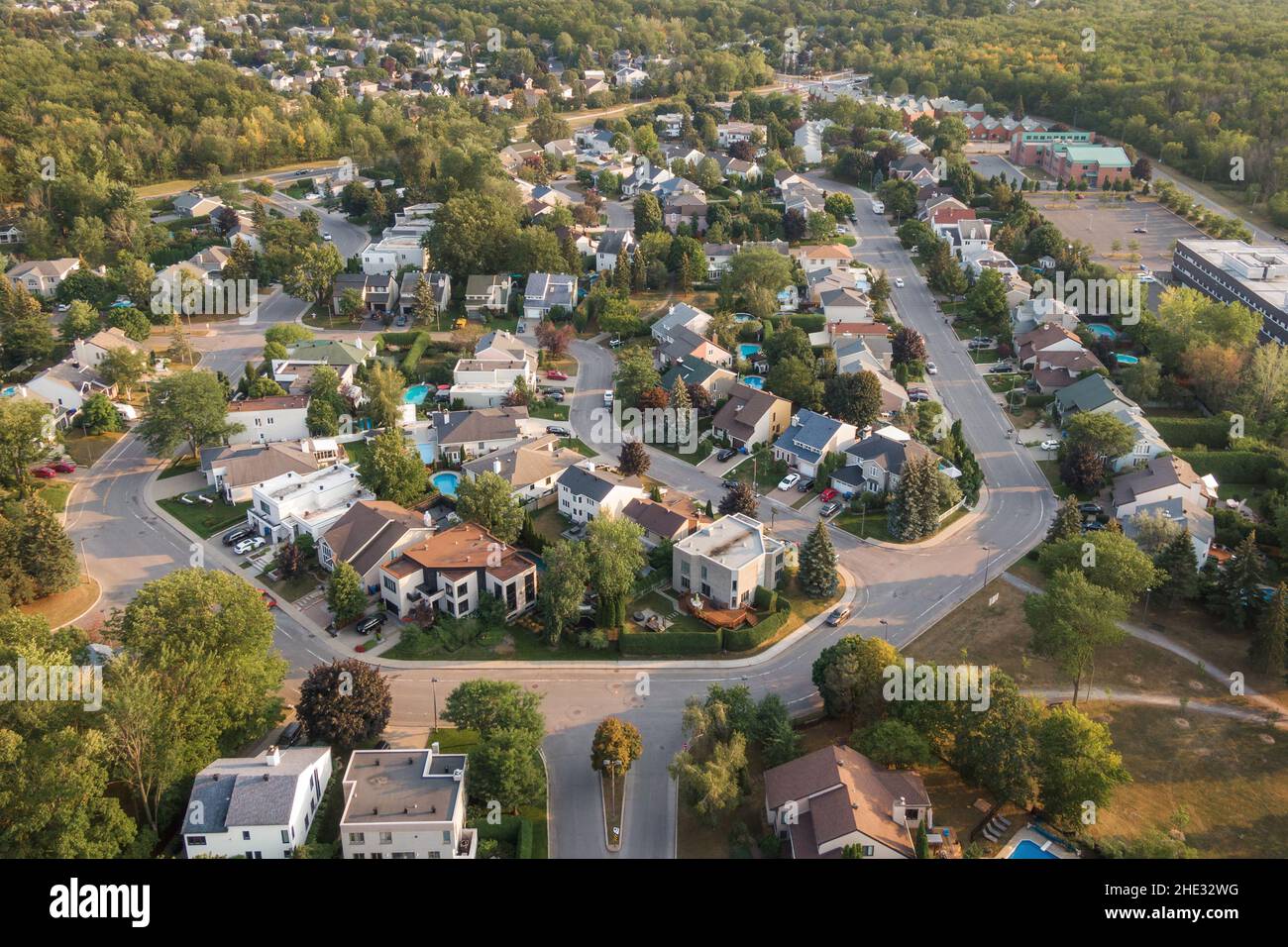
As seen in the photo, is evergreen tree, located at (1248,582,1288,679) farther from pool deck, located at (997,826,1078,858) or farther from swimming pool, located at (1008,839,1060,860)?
swimming pool, located at (1008,839,1060,860)

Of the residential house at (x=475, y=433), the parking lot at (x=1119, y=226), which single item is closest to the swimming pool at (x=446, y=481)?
the residential house at (x=475, y=433)

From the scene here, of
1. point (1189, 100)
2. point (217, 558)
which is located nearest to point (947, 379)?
point (217, 558)

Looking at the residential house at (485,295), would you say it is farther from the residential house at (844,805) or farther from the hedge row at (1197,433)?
the residential house at (844,805)

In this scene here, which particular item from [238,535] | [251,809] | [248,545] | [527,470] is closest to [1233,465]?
[527,470]

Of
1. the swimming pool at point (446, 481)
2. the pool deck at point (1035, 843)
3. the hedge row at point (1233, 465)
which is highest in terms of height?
the hedge row at point (1233, 465)

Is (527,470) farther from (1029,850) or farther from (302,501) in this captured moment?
(1029,850)

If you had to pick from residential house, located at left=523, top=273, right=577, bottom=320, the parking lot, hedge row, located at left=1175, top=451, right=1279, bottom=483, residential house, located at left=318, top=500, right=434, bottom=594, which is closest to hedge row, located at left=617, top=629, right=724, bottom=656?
residential house, located at left=318, top=500, right=434, bottom=594

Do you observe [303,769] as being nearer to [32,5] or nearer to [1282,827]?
[1282,827]
